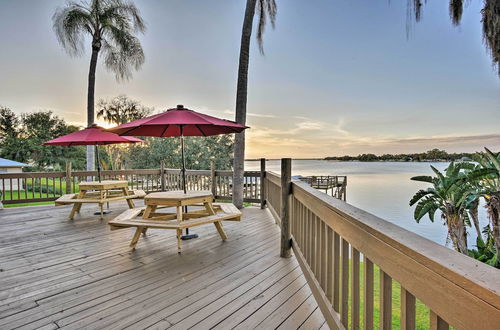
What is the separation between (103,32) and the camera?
347 inches

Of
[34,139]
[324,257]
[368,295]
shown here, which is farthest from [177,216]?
[34,139]

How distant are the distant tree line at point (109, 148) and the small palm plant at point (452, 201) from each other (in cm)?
1137

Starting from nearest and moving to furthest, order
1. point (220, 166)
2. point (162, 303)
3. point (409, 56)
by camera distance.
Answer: point (162, 303) < point (409, 56) < point (220, 166)

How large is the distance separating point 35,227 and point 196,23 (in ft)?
25.8

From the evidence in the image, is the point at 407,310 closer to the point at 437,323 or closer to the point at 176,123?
the point at 437,323

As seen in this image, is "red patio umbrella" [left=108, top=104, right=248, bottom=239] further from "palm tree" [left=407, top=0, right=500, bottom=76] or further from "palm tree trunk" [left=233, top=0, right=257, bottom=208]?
"palm tree" [left=407, top=0, right=500, bottom=76]

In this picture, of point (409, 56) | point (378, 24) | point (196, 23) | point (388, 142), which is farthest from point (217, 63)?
point (388, 142)

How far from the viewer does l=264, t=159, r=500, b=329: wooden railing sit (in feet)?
2.06

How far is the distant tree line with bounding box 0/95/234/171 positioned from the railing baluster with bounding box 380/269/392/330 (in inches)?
591

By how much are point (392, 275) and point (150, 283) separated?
2.30m

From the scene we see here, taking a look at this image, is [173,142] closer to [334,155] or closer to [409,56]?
[409,56]

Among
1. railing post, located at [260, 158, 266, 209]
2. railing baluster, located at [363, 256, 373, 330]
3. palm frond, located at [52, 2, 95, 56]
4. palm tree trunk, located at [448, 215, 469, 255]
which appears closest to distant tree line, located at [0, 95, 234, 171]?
palm frond, located at [52, 2, 95, 56]

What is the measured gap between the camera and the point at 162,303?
2205 mm

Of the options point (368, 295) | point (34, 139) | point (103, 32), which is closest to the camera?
point (368, 295)
